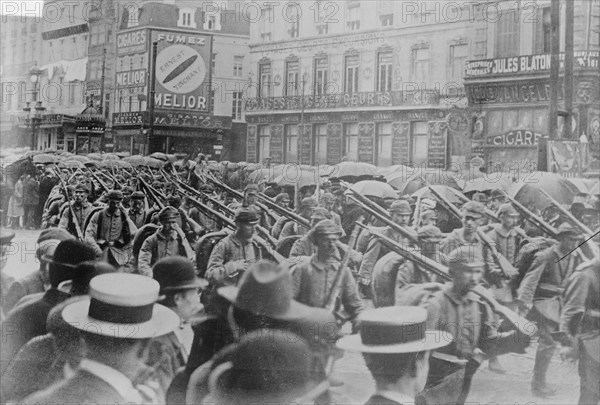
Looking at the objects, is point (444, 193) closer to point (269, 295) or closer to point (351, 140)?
point (351, 140)

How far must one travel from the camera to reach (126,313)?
4.55m

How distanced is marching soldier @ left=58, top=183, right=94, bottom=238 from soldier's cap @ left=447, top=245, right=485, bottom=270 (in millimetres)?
2464

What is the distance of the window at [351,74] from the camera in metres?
4.80

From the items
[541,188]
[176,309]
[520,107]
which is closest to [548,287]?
[541,188]

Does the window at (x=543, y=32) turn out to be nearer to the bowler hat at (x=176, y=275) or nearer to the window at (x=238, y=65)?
the window at (x=238, y=65)

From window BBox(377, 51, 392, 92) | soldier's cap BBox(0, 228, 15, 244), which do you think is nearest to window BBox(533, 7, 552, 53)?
window BBox(377, 51, 392, 92)

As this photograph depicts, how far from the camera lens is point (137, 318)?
4562 millimetres

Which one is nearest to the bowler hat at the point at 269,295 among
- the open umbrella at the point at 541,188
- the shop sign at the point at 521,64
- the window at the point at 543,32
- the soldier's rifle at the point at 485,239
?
the soldier's rifle at the point at 485,239

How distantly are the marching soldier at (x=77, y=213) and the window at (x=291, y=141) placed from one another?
1.40 meters

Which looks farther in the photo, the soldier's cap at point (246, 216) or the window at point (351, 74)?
the window at point (351, 74)

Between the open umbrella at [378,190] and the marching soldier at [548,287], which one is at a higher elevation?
the open umbrella at [378,190]

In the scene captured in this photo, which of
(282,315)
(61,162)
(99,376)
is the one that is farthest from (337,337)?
(61,162)

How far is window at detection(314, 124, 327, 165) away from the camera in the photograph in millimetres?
4848

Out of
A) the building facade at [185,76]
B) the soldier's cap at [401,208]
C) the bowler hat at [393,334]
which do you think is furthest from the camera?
the building facade at [185,76]
